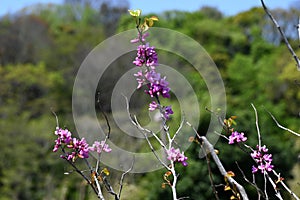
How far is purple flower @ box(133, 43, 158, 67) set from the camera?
1.71m

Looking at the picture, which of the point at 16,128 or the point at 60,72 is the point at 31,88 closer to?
the point at 60,72

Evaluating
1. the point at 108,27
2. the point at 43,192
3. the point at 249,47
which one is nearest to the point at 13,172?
the point at 43,192

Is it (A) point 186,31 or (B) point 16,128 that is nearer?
(B) point 16,128

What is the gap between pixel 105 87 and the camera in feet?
62.2

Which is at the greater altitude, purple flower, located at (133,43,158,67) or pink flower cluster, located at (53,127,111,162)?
purple flower, located at (133,43,158,67)

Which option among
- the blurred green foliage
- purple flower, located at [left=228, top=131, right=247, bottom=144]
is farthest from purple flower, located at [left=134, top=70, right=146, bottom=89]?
the blurred green foliage

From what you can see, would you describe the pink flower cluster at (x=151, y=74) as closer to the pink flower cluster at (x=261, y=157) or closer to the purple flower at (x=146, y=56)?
the purple flower at (x=146, y=56)

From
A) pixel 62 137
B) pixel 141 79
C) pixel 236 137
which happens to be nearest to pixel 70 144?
pixel 62 137

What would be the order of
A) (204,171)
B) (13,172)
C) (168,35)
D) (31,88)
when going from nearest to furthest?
(204,171) < (13,172) < (31,88) < (168,35)

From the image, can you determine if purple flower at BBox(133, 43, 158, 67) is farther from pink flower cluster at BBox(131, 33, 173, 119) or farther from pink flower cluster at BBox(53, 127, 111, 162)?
pink flower cluster at BBox(53, 127, 111, 162)

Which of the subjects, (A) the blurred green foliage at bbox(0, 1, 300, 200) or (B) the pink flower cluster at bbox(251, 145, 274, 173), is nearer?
(B) the pink flower cluster at bbox(251, 145, 274, 173)

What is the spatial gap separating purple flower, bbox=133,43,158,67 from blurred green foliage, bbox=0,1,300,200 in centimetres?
84

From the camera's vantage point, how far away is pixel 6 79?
2262 cm

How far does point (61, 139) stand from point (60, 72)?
26.0 metres
